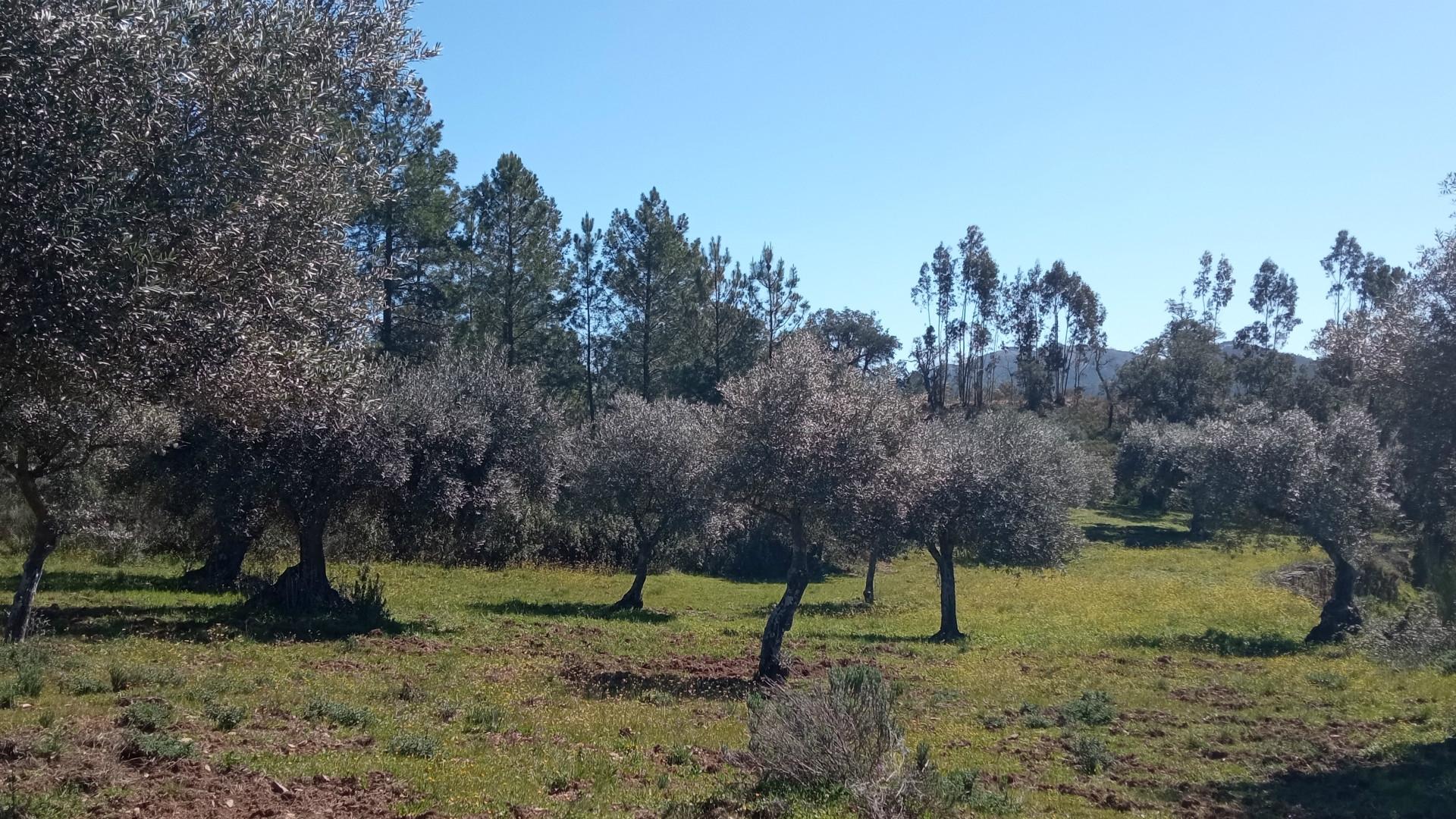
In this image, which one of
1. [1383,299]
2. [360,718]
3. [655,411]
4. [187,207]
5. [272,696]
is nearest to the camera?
[187,207]

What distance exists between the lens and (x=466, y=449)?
24.8 meters

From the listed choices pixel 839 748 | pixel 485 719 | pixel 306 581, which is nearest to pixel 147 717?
pixel 485 719

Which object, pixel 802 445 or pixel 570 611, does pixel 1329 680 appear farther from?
pixel 570 611

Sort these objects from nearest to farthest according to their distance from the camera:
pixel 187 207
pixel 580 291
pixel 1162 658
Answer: pixel 187 207
pixel 1162 658
pixel 580 291

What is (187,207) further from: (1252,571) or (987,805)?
(1252,571)

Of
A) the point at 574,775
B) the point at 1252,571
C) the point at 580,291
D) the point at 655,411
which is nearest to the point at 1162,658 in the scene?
the point at 655,411

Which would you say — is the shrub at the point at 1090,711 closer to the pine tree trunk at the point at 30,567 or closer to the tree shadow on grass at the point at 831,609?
the tree shadow on grass at the point at 831,609

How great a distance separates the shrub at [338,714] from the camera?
12539 millimetres

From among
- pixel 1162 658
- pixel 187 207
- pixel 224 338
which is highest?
pixel 187 207

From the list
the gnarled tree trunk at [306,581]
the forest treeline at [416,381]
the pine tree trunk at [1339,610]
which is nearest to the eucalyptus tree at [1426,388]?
the forest treeline at [416,381]

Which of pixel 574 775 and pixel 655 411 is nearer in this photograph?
pixel 574 775

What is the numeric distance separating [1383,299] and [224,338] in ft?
55.8

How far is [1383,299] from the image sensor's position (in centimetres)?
1584

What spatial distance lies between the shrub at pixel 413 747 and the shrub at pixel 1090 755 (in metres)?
8.66
